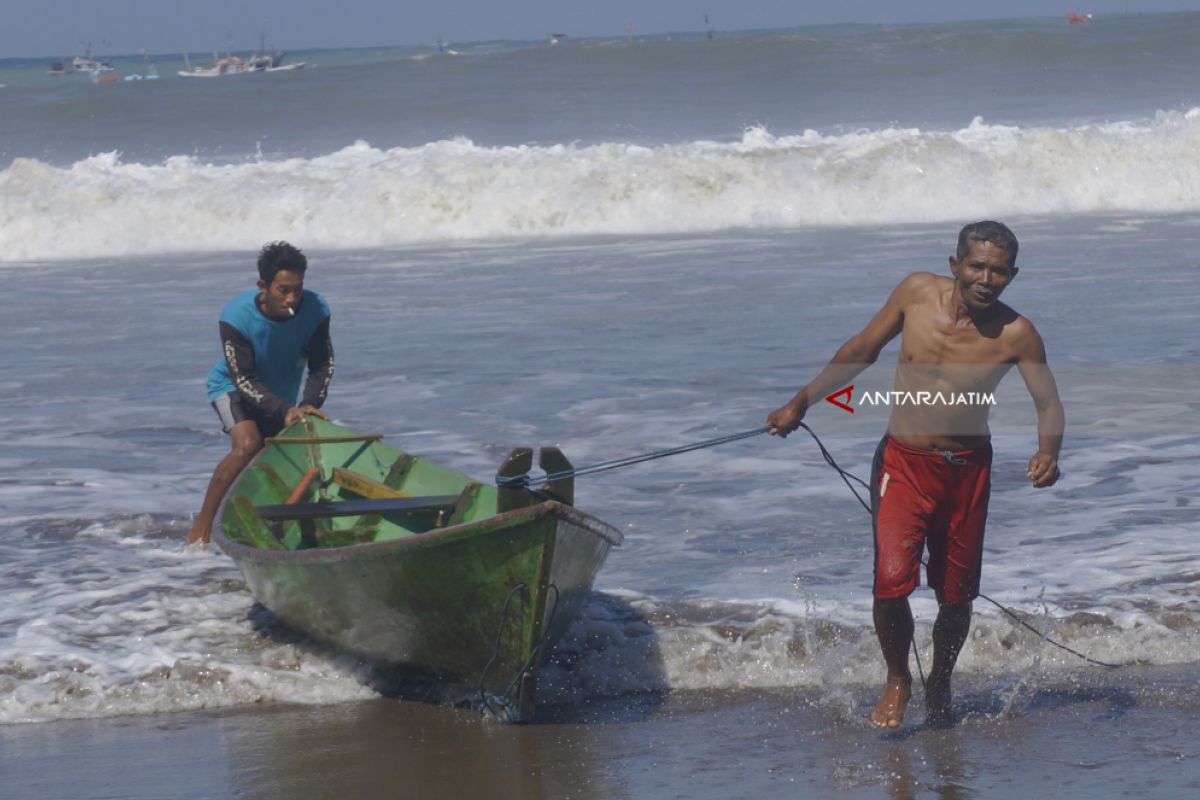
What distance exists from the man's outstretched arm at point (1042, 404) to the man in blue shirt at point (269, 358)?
129 inches

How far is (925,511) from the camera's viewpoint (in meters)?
4.89

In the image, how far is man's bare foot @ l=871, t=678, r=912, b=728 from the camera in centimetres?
512

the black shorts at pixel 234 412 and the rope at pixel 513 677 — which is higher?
the black shorts at pixel 234 412

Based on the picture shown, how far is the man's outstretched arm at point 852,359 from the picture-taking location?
4.92 m

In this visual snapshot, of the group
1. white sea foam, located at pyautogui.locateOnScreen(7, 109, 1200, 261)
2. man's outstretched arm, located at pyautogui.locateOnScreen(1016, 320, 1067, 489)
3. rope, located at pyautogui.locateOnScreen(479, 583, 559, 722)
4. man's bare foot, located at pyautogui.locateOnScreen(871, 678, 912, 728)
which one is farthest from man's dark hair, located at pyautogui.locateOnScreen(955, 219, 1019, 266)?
white sea foam, located at pyautogui.locateOnScreen(7, 109, 1200, 261)

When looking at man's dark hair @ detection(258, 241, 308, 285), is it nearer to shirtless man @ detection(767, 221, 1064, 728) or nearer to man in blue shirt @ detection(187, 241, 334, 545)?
man in blue shirt @ detection(187, 241, 334, 545)

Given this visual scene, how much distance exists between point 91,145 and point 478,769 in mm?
30218

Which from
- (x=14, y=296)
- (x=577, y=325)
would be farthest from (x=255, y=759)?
(x=14, y=296)

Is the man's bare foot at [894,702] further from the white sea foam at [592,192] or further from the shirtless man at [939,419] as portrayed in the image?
the white sea foam at [592,192]

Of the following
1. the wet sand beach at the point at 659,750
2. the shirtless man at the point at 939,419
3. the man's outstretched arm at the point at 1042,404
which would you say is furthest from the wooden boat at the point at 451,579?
the man's outstretched arm at the point at 1042,404

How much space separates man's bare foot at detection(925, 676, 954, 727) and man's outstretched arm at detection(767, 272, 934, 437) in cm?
103

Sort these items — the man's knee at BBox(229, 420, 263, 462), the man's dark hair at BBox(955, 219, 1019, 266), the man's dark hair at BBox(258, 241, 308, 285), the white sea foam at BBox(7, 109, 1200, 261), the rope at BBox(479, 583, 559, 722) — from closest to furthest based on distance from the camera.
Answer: the man's dark hair at BBox(955, 219, 1019, 266) < the rope at BBox(479, 583, 559, 722) < the man's dark hair at BBox(258, 241, 308, 285) < the man's knee at BBox(229, 420, 263, 462) < the white sea foam at BBox(7, 109, 1200, 261)

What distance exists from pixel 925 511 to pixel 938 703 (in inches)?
30.0

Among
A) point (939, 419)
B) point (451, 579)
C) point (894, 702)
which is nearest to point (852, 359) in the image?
point (939, 419)
